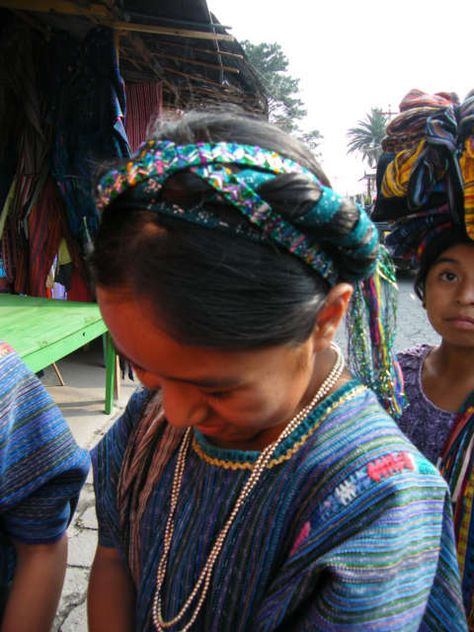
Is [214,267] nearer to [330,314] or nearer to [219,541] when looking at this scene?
[330,314]

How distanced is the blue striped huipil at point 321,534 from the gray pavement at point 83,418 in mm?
930

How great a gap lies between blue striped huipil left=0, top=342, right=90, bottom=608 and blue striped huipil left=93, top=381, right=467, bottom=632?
0.27 metres

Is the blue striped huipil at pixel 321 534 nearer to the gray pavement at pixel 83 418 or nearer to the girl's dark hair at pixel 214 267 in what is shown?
the girl's dark hair at pixel 214 267

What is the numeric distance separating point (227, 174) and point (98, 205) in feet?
0.76

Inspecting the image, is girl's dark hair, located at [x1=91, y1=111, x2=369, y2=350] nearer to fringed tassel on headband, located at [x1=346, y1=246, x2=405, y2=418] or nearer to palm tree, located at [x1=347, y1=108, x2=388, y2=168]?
fringed tassel on headband, located at [x1=346, y1=246, x2=405, y2=418]

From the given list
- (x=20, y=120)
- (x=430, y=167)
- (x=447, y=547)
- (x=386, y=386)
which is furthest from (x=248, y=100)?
(x=447, y=547)

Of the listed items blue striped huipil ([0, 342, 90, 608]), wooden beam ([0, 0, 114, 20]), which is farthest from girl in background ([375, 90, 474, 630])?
wooden beam ([0, 0, 114, 20])

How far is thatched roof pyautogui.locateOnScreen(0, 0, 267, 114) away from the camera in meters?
3.05

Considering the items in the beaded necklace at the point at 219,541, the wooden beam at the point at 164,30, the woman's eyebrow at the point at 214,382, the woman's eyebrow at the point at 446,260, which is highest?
the wooden beam at the point at 164,30

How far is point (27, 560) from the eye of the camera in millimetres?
1141

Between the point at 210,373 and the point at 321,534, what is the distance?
303 millimetres

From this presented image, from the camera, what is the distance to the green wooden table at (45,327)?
95.8 inches

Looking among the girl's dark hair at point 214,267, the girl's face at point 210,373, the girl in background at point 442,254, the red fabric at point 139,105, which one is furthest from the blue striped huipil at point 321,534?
the red fabric at point 139,105

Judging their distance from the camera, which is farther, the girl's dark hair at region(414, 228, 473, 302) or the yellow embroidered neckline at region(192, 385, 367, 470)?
the girl's dark hair at region(414, 228, 473, 302)
